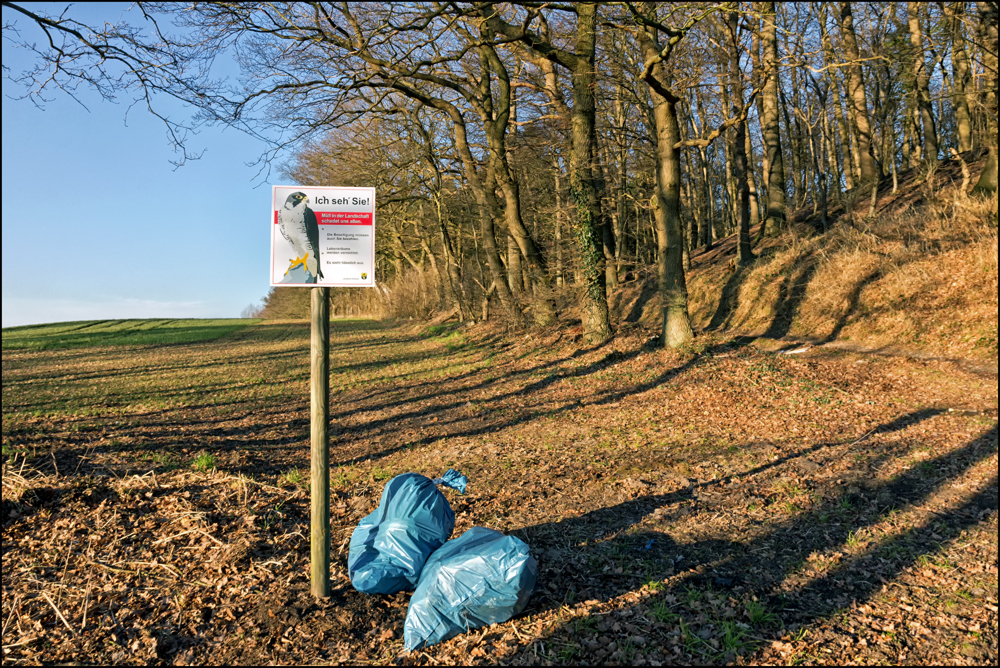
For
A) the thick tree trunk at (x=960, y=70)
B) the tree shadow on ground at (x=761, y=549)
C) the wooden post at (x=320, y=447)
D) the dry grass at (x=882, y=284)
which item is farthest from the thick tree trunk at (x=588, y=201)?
the wooden post at (x=320, y=447)

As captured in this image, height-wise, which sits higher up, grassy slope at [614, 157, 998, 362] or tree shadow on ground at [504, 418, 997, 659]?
grassy slope at [614, 157, 998, 362]

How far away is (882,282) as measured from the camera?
37.7 ft

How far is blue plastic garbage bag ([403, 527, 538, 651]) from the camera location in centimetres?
332

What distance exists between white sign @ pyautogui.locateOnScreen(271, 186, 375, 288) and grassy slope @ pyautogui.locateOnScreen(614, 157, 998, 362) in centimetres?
902

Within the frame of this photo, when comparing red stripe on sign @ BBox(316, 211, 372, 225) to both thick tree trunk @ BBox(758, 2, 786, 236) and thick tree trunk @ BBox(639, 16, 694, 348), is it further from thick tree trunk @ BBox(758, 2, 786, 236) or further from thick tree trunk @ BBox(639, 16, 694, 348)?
thick tree trunk @ BBox(758, 2, 786, 236)

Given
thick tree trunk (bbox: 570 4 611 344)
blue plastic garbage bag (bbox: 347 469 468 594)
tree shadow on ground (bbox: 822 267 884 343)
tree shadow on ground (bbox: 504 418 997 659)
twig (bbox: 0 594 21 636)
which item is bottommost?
twig (bbox: 0 594 21 636)

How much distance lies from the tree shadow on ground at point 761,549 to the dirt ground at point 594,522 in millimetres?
21

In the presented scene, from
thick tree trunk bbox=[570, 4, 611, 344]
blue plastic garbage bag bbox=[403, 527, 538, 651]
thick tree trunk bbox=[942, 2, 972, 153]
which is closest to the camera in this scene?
blue plastic garbage bag bbox=[403, 527, 538, 651]

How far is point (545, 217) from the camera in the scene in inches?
704

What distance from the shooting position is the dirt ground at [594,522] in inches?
132

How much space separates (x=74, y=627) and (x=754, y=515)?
4823 mm

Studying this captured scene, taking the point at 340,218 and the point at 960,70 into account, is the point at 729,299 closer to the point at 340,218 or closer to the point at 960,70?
the point at 960,70

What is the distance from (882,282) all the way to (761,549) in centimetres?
932

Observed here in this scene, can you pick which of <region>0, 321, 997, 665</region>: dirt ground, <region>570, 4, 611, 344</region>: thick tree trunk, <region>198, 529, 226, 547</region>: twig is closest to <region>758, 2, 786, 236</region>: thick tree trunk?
<region>570, 4, 611, 344</region>: thick tree trunk
